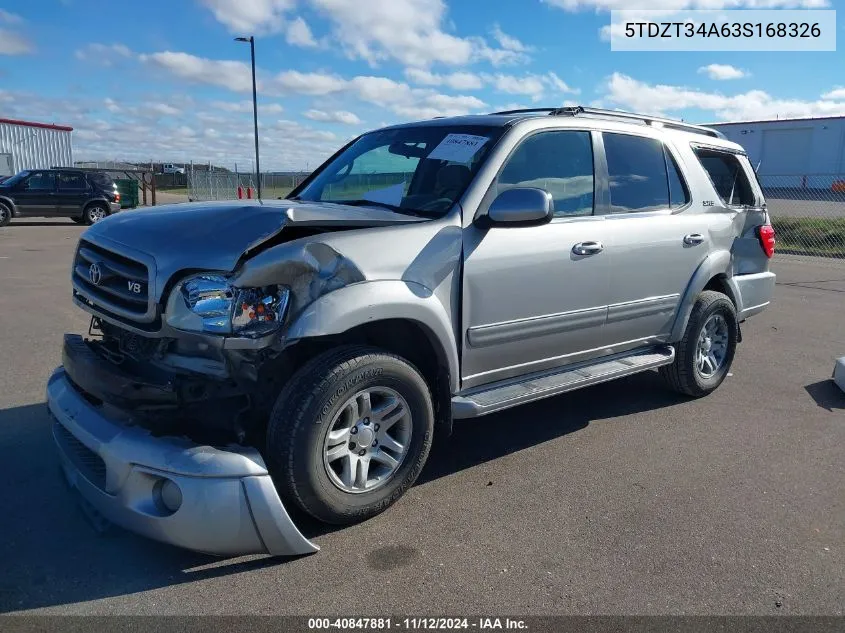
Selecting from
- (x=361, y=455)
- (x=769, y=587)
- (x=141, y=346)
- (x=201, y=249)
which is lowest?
(x=769, y=587)

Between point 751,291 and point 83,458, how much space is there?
16.7 ft

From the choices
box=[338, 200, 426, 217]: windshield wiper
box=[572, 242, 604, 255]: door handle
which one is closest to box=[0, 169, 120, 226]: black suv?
box=[338, 200, 426, 217]: windshield wiper

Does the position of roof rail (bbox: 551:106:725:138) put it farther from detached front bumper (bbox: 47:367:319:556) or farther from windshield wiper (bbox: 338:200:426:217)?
detached front bumper (bbox: 47:367:319:556)

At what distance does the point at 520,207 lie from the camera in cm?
363

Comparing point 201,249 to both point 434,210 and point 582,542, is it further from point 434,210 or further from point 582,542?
point 582,542

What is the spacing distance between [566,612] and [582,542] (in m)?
→ 0.57

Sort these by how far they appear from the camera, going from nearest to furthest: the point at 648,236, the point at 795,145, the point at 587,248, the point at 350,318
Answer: the point at 350,318 → the point at 587,248 → the point at 648,236 → the point at 795,145

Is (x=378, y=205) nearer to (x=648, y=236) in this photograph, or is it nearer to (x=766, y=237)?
(x=648, y=236)

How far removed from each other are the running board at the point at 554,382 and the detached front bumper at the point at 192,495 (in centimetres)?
114

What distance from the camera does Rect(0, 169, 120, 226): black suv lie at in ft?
65.5

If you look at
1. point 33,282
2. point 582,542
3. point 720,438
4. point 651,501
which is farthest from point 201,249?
point 33,282

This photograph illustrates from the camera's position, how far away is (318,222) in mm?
3146

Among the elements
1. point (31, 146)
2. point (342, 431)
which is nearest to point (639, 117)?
point (342, 431)

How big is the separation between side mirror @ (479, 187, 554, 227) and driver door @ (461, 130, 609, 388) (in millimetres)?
129
